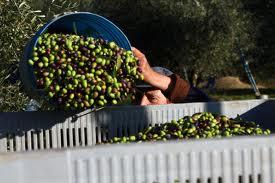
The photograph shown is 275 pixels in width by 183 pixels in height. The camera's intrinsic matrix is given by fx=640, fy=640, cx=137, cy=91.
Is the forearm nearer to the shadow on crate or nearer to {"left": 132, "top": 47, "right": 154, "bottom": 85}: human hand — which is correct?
{"left": 132, "top": 47, "right": 154, "bottom": 85}: human hand

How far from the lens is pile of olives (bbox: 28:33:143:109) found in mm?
4711

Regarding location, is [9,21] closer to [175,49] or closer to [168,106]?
[168,106]

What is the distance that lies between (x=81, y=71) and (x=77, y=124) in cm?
66

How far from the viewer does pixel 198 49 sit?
21.7m

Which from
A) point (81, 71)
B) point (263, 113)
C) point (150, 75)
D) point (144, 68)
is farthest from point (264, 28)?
point (81, 71)

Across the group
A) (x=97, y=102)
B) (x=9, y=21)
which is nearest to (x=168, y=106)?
(x=97, y=102)

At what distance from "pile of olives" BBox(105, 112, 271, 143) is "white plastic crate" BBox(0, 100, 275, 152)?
667mm

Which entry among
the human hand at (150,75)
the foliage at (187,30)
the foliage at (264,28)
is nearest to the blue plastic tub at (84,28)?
the human hand at (150,75)

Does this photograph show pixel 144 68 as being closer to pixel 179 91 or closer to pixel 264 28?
pixel 179 91

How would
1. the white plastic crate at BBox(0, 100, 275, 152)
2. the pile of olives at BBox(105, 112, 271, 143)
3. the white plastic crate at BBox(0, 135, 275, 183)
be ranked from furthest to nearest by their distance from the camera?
1. the white plastic crate at BBox(0, 100, 275, 152)
2. the pile of olives at BBox(105, 112, 271, 143)
3. the white plastic crate at BBox(0, 135, 275, 183)

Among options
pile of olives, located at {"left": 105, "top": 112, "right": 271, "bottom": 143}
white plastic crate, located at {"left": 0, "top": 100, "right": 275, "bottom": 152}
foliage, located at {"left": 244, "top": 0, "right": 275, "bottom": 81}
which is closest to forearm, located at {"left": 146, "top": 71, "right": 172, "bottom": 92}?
white plastic crate, located at {"left": 0, "top": 100, "right": 275, "bottom": 152}

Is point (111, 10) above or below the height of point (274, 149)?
above

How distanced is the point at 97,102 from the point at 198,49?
1708 cm

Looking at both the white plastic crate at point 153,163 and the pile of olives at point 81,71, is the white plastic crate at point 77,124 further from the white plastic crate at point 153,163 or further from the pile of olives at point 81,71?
the white plastic crate at point 153,163
